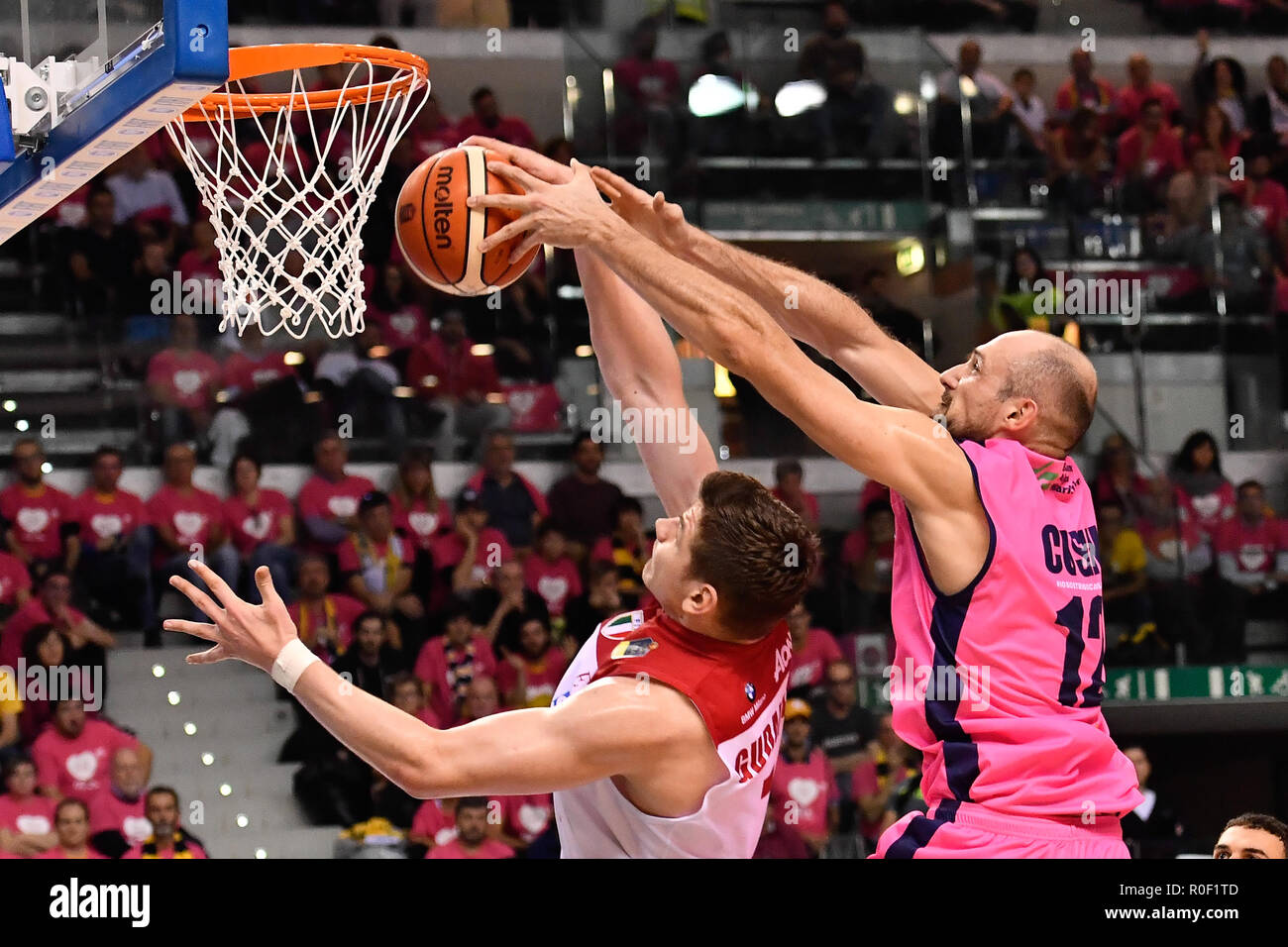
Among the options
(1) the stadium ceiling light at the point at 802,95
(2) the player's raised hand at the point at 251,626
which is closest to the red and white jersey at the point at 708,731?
(2) the player's raised hand at the point at 251,626

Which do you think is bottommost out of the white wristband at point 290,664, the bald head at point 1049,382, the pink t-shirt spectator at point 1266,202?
the white wristband at point 290,664

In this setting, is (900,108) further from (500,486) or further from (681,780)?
(681,780)

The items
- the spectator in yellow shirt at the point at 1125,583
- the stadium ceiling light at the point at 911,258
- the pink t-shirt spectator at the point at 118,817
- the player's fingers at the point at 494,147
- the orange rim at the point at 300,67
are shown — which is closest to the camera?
the player's fingers at the point at 494,147

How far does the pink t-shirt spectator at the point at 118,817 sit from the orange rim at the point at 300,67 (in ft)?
10.6

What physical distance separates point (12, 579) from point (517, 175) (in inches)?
186

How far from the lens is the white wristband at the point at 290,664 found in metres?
2.89

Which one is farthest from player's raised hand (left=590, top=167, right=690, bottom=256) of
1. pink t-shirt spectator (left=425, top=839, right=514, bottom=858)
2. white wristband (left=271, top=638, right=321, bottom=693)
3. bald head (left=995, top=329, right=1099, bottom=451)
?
pink t-shirt spectator (left=425, top=839, right=514, bottom=858)

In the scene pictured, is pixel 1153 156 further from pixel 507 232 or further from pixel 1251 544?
pixel 507 232

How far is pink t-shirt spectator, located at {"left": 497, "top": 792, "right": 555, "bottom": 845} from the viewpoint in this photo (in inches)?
267

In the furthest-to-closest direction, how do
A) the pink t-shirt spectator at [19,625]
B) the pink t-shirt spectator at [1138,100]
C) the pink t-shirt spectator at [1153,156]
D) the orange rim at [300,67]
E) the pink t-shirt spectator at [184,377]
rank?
the pink t-shirt spectator at [1138,100] → the pink t-shirt spectator at [1153,156] → the pink t-shirt spectator at [184,377] → the pink t-shirt spectator at [19,625] → the orange rim at [300,67]

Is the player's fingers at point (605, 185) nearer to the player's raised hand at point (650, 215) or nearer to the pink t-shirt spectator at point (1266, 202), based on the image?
Result: the player's raised hand at point (650, 215)

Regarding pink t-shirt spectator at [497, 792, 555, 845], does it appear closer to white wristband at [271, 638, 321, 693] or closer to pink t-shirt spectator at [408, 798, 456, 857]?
pink t-shirt spectator at [408, 798, 456, 857]

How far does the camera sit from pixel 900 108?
9.43 m

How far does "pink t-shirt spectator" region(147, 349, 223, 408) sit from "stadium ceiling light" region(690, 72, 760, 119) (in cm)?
321
